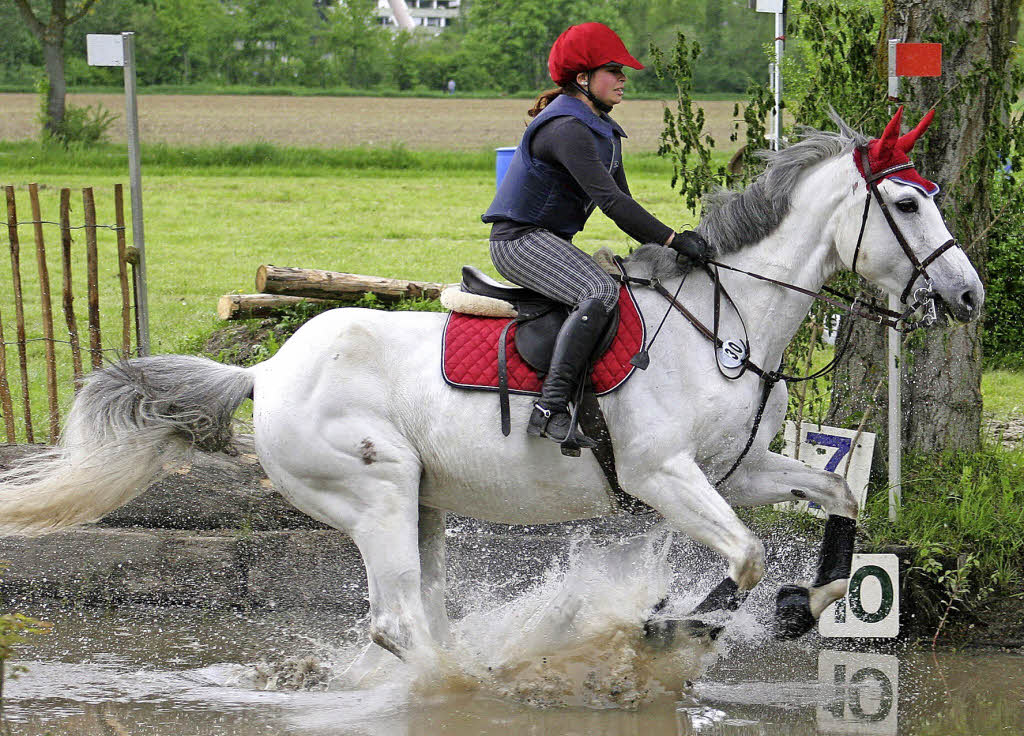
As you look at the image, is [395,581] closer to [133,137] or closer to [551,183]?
[551,183]

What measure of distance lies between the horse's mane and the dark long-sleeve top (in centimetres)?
22

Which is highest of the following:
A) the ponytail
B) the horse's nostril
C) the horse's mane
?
the ponytail

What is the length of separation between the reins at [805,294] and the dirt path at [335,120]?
83.3ft

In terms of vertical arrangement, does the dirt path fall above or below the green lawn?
above

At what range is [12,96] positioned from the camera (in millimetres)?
49500

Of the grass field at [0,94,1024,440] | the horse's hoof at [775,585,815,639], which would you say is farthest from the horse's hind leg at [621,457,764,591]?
the grass field at [0,94,1024,440]

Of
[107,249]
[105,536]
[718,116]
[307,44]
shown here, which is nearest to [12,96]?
[307,44]

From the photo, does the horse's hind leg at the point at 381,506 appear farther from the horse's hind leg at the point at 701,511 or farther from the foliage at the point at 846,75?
the foliage at the point at 846,75

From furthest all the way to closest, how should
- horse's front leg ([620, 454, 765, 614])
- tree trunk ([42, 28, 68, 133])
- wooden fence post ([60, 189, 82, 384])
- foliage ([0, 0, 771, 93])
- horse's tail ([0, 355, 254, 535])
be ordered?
foliage ([0, 0, 771, 93]) < tree trunk ([42, 28, 68, 133]) < wooden fence post ([60, 189, 82, 384]) < horse's tail ([0, 355, 254, 535]) < horse's front leg ([620, 454, 765, 614])

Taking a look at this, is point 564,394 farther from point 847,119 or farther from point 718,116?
point 718,116

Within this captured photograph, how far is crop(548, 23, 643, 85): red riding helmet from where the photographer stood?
4.43 meters

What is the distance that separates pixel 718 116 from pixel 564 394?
3309cm

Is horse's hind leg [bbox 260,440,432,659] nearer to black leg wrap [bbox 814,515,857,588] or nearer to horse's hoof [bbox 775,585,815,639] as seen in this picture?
horse's hoof [bbox 775,585,815,639]

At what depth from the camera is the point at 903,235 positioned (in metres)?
4.25
